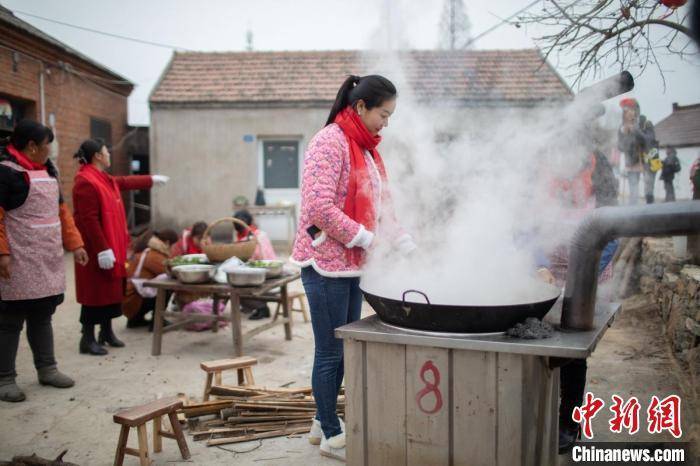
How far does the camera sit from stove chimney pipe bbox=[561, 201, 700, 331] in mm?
2035

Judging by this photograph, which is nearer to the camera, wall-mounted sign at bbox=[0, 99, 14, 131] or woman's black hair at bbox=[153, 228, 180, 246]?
woman's black hair at bbox=[153, 228, 180, 246]

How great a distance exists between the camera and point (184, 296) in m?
6.48

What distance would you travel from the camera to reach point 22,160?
4051 millimetres

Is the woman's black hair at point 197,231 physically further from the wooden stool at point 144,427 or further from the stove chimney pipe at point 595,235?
the stove chimney pipe at point 595,235

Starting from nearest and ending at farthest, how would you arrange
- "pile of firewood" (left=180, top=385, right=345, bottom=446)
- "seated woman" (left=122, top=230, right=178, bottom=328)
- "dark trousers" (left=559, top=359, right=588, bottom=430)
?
"dark trousers" (left=559, top=359, right=588, bottom=430) < "pile of firewood" (left=180, top=385, right=345, bottom=446) < "seated woman" (left=122, top=230, right=178, bottom=328)

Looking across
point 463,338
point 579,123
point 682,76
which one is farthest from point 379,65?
point 463,338

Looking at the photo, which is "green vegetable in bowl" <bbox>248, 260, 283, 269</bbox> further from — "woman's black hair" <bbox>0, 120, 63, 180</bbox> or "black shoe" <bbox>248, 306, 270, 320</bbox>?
"woman's black hair" <bbox>0, 120, 63, 180</bbox>

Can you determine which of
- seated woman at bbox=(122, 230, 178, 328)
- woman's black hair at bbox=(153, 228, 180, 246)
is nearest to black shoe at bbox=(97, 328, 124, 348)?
seated woman at bbox=(122, 230, 178, 328)

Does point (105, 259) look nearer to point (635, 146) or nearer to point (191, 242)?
point (191, 242)

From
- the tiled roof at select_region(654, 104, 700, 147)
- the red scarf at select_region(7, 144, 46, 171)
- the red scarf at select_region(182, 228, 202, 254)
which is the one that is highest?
the tiled roof at select_region(654, 104, 700, 147)

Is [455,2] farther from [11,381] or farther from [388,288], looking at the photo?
[11,381]

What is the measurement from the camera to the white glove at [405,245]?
2.88 m

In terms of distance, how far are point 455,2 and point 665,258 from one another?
338cm

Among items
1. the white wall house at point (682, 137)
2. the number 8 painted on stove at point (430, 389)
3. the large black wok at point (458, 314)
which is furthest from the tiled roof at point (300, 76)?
the number 8 painted on stove at point (430, 389)
